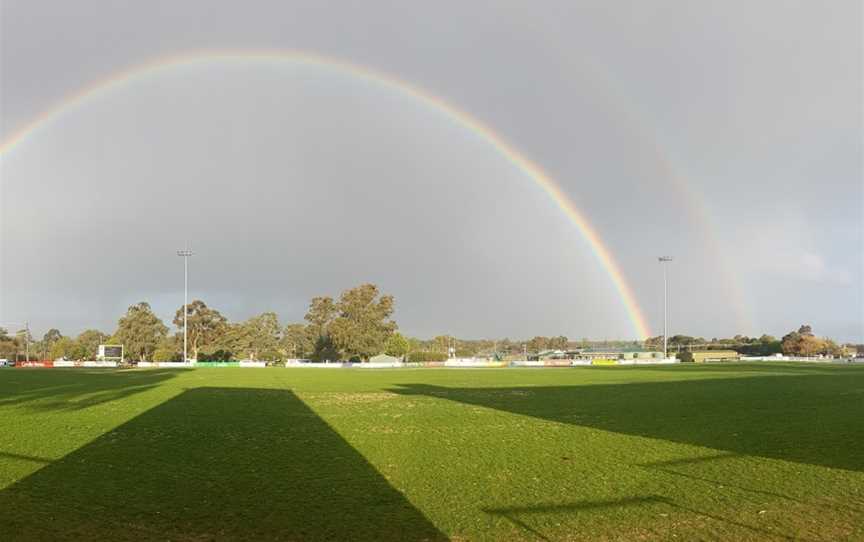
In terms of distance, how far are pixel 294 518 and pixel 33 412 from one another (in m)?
18.2

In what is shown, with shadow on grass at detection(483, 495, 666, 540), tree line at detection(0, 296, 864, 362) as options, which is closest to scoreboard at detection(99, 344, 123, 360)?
tree line at detection(0, 296, 864, 362)

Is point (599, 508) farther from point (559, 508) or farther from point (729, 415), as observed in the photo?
point (729, 415)

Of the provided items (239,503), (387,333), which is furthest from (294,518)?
(387,333)

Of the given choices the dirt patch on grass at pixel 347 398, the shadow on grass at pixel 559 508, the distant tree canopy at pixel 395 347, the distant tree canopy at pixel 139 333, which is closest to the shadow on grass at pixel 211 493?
the shadow on grass at pixel 559 508

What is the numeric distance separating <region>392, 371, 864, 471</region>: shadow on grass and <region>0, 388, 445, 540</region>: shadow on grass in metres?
8.04

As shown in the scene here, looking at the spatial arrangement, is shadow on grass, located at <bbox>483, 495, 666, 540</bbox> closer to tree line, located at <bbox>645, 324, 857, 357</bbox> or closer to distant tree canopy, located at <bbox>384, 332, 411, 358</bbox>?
distant tree canopy, located at <bbox>384, 332, 411, 358</bbox>

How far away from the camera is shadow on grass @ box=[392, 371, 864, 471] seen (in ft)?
44.0

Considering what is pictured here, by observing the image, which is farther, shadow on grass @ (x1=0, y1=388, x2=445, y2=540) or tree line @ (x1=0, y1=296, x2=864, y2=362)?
tree line @ (x1=0, y1=296, x2=864, y2=362)

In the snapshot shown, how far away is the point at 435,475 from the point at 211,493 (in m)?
3.62

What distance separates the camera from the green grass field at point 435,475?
7.54m

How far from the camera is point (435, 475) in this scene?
1076cm

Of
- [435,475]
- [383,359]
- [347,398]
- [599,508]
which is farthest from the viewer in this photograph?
[383,359]

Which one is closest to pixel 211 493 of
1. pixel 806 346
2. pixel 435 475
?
pixel 435 475

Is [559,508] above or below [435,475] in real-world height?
above
